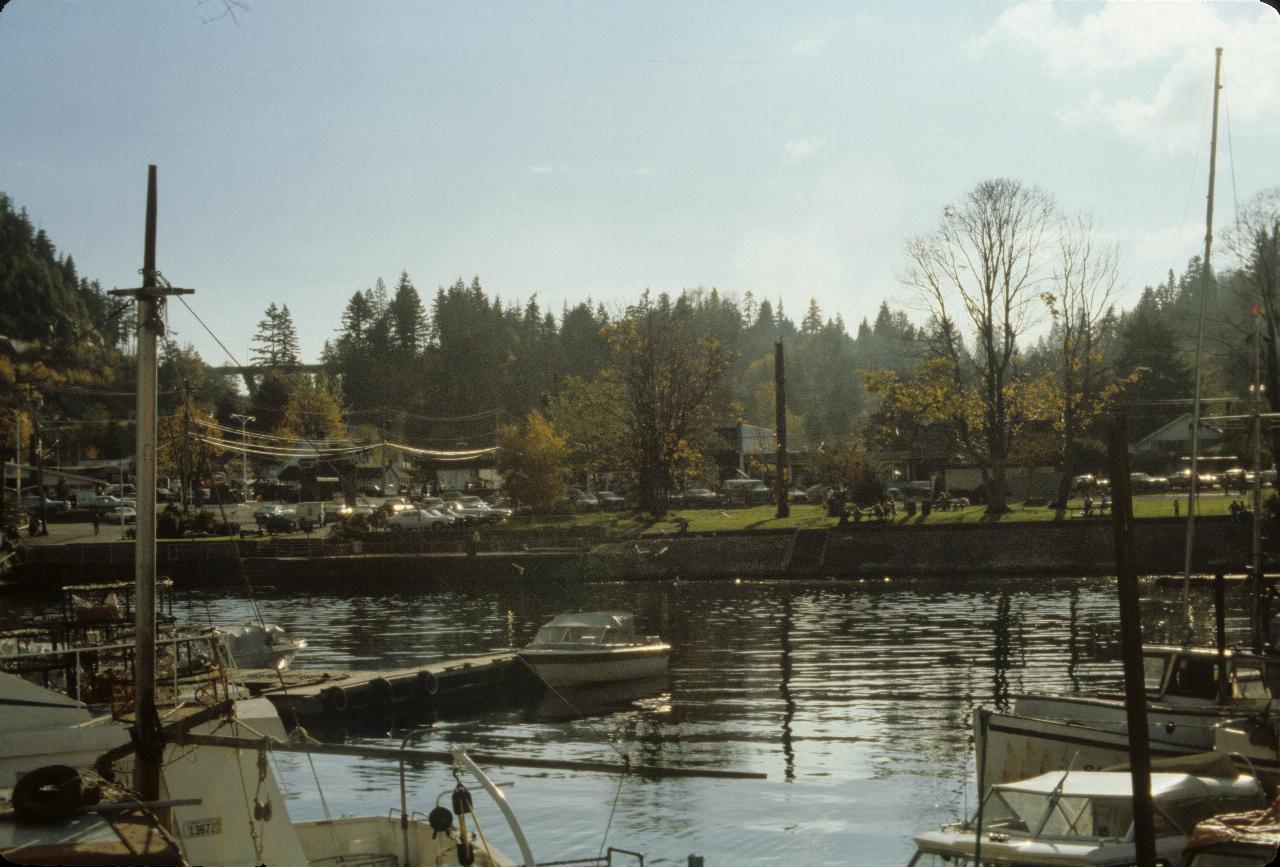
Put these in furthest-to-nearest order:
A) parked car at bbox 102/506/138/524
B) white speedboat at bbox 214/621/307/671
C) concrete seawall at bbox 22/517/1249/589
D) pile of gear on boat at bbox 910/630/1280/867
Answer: parked car at bbox 102/506/138/524, concrete seawall at bbox 22/517/1249/589, white speedboat at bbox 214/621/307/671, pile of gear on boat at bbox 910/630/1280/867

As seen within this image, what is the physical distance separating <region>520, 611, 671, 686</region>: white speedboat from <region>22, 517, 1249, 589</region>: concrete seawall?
32807 mm

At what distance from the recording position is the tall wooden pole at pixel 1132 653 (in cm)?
1267

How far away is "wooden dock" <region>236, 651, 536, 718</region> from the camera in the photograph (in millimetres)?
32781

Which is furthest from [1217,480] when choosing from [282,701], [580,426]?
[282,701]

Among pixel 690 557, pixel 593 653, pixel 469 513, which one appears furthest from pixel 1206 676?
pixel 469 513

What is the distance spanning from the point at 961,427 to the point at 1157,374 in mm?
30067

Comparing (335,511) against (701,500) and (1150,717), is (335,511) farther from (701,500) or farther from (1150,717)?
(1150,717)

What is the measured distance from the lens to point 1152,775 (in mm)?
16266

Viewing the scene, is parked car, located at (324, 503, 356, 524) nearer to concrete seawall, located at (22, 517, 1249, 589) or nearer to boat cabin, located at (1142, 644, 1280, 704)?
concrete seawall, located at (22, 517, 1249, 589)

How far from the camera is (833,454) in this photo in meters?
103

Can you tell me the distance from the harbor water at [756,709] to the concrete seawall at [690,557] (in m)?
5.38

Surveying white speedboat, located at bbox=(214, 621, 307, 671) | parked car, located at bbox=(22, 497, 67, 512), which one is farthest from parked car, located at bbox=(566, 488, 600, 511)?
white speedboat, located at bbox=(214, 621, 307, 671)

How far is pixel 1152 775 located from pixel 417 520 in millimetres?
74365

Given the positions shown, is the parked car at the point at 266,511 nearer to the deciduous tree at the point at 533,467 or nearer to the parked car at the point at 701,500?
the deciduous tree at the point at 533,467
